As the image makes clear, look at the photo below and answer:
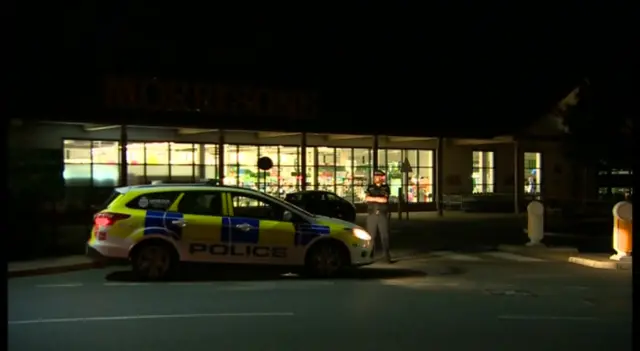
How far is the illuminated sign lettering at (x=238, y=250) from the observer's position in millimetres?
12703

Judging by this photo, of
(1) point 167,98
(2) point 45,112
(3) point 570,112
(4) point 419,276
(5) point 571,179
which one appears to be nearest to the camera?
(4) point 419,276

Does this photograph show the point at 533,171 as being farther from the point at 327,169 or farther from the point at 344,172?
the point at 327,169

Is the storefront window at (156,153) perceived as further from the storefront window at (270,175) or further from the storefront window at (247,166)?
the storefront window at (270,175)

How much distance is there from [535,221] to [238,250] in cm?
880

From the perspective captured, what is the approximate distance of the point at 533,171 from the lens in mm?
46031

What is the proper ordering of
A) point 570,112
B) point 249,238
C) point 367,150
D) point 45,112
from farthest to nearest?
point 367,150
point 570,112
point 45,112
point 249,238

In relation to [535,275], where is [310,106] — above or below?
above

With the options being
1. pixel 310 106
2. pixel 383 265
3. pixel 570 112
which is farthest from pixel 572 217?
pixel 383 265

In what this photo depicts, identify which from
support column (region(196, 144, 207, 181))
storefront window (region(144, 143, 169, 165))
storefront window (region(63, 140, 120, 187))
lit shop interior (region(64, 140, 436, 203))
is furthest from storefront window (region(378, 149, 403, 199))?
storefront window (region(63, 140, 120, 187))

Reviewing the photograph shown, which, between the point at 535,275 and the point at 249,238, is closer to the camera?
the point at 249,238

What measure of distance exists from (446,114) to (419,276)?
28.7m

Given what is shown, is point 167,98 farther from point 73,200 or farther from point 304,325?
point 304,325

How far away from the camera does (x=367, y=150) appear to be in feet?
133

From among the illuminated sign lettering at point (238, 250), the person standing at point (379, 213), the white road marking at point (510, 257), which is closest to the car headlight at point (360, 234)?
the illuminated sign lettering at point (238, 250)
